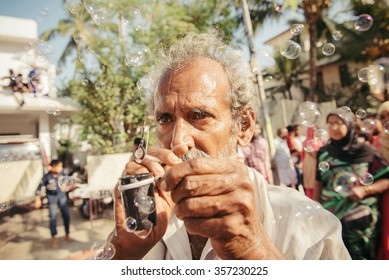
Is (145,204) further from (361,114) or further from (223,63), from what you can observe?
(361,114)

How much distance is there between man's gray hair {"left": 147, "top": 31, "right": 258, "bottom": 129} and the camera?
1.44 m

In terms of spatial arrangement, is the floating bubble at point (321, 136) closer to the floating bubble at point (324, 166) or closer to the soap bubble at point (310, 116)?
the soap bubble at point (310, 116)

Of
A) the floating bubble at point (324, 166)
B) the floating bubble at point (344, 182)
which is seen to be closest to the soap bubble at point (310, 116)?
the floating bubble at point (324, 166)

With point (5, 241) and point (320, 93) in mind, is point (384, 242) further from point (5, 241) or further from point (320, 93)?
point (320, 93)

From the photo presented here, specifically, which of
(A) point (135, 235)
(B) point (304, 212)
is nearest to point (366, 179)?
(B) point (304, 212)

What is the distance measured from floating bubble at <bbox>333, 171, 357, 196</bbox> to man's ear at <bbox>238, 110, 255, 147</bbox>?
3.96 feet

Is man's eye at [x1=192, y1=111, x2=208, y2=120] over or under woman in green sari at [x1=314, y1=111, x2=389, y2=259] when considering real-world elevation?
over

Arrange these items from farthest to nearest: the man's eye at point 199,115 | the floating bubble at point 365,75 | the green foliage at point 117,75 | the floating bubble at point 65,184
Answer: the green foliage at point 117,75
the floating bubble at point 365,75
the floating bubble at point 65,184
the man's eye at point 199,115

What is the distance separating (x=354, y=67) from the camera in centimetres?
1880

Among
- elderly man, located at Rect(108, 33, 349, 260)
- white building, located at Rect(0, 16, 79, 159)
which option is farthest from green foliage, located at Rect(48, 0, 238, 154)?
elderly man, located at Rect(108, 33, 349, 260)

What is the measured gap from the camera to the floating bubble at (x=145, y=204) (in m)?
0.85

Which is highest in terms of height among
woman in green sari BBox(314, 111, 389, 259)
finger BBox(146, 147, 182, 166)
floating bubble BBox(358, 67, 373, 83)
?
floating bubble BBox(358, 67, 373, 83)

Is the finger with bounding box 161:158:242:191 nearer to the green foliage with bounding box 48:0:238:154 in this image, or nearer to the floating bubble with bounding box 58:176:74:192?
the floating bubble with bounding box 58:176:74:192

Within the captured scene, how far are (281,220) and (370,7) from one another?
1555cm
